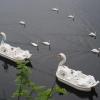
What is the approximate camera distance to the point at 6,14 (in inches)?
1072

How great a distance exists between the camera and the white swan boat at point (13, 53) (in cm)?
1923

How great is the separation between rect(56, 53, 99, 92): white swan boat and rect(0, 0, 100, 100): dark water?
356mm

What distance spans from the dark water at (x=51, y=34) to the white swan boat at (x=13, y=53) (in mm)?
510

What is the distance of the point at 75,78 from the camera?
16781mm

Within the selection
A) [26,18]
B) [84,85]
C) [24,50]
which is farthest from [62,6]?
[84,85]

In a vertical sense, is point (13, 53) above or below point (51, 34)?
below

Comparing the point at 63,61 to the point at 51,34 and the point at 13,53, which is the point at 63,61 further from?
the point at 51,34

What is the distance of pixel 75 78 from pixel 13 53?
496 cm

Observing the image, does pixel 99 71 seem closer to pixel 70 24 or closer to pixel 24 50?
pixel 24 50

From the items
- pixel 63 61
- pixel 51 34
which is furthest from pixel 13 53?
pixel 51 34

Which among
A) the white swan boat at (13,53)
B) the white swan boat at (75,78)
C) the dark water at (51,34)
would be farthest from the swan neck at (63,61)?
the white swan boat at (13,53)

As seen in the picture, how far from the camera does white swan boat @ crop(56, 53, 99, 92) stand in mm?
16078

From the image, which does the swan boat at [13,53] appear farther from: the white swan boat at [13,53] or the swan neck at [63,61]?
the swan neck at [63,61]

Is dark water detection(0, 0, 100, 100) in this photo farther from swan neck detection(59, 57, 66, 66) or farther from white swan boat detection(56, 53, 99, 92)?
swan neck detection(59, 57, 66, 66)
